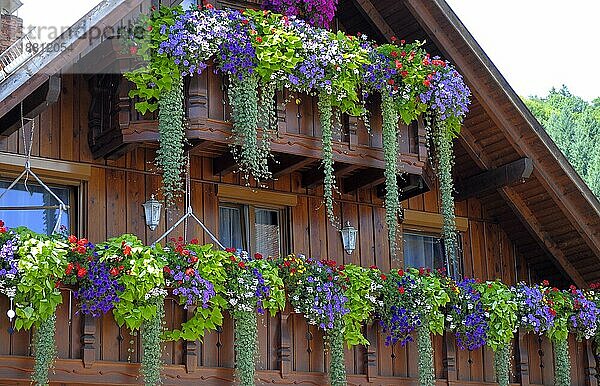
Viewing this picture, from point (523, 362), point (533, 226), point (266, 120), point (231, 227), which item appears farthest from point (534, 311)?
point (266, 120)

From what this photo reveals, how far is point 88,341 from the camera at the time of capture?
1123 cm

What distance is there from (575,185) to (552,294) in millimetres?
1565

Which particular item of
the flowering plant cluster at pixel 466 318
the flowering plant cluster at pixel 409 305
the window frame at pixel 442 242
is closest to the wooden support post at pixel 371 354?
the flowering plant cluster at pixel 409 305

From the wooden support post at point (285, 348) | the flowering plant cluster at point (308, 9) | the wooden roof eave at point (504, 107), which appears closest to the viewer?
the wooden support post at point (285, 348)

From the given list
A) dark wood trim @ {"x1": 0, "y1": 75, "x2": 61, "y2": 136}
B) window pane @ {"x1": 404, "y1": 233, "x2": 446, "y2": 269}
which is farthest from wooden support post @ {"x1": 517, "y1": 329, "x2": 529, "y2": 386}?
dark wood trim @ {"x1": 0, "y1": 75, "x2": 61, "y2": 136}

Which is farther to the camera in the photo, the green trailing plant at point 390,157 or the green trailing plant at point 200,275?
the green trailing plant at point 390,157

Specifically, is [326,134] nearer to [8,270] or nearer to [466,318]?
[466,318]

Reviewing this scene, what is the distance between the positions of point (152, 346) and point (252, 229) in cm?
317

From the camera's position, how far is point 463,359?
14062mm

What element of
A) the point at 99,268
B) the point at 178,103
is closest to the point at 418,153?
the point at 178,103

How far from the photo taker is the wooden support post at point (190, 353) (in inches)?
464

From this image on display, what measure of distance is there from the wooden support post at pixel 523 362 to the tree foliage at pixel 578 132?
1839cm

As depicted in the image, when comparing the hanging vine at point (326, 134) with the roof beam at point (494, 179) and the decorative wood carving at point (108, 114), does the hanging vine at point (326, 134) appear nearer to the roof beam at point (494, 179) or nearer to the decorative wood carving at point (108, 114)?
the decorative wood carving at point (108, 114)

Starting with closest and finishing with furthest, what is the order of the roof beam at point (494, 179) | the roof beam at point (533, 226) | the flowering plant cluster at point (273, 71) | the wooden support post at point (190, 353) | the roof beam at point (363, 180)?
the wooden support post at point (190, 353) < the flowering plant cluster at point (273, 71) < the roof beam at point (363, 180) < the roof beam at point (494, 179) < the roof beam at point (533, 226)
